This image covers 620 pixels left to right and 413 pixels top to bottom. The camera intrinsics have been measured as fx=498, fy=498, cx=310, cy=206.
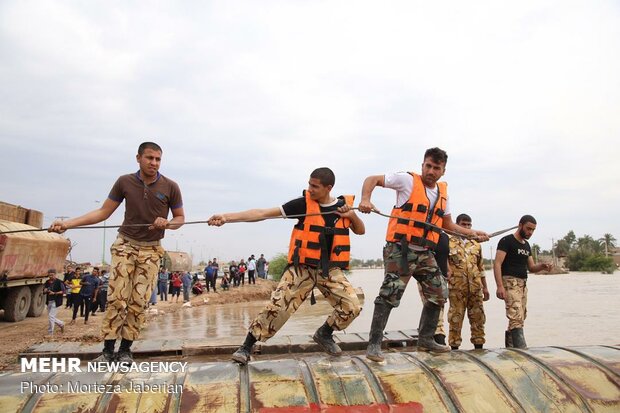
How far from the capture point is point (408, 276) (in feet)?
14.8

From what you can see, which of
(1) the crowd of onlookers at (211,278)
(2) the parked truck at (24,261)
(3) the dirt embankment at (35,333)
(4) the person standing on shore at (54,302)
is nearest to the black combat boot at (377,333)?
(3) the dirt embankment at (35,333)

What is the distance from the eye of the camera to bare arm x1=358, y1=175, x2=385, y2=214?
436 centimetres

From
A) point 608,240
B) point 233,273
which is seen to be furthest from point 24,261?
point 608,240

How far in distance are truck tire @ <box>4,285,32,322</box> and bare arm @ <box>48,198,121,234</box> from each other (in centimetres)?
1267

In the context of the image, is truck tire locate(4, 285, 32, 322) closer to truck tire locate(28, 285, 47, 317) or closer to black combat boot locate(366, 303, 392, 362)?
truck tire locate(28, 285, 47, 317)

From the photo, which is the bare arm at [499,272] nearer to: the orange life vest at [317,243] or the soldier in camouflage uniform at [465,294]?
the soldier in camouflage uniform at [465,294]

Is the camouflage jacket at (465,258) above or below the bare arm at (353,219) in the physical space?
below

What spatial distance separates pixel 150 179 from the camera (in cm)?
473

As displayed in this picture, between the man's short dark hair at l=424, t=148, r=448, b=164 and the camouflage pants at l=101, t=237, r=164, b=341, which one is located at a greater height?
the man's short dark hair at l=424, t=148, r=448, b=164

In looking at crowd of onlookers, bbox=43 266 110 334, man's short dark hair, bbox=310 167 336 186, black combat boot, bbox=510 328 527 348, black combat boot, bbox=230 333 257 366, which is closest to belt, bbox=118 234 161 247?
black combat boot, bbox=230 333 257 366

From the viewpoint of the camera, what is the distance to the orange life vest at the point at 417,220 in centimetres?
443

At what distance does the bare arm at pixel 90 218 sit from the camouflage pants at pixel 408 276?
102 inches

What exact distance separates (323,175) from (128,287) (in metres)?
2.05

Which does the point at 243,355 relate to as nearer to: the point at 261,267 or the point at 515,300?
the point at 515,300
